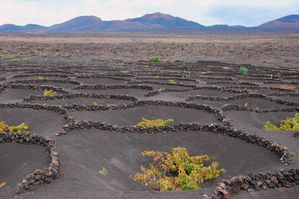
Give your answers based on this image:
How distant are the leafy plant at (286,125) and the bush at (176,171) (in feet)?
20.4

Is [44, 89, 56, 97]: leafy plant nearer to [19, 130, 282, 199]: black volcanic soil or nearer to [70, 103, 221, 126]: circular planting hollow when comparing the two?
[70, 103, 221, 126]: circular planting hollow

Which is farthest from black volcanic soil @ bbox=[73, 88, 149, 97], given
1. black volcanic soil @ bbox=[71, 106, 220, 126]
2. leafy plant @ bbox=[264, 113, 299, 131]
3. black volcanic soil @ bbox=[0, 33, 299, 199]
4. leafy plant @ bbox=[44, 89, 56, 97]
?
leafy plant @ bbox=[264, 113, 299, 131]

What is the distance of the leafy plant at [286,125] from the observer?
21.9 metres

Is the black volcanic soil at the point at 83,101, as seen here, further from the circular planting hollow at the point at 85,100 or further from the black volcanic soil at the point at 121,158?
the black volcanic soil at the point at 121,158

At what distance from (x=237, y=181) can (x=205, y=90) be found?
2107 centimetres

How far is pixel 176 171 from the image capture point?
53.1 feet

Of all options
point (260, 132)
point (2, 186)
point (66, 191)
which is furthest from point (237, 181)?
point (260, 132)

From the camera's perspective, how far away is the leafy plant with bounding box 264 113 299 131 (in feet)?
71.9

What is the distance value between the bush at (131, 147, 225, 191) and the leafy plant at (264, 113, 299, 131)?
20.4 feet

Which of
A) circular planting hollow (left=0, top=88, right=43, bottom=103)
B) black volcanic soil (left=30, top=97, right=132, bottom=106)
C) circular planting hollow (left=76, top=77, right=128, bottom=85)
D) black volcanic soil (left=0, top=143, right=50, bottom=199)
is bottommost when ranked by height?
circular planting hollow (left=76, top=77, right=128, bottom=85)

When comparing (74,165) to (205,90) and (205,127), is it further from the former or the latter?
(205,90)

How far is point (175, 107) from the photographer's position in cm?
2589

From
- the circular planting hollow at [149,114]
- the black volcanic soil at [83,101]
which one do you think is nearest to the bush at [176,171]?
the circular planting hollow at [149,114]

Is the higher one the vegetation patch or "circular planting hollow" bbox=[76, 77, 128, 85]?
"circular planting hollow" bbox=[76, 77, 128, 85]
